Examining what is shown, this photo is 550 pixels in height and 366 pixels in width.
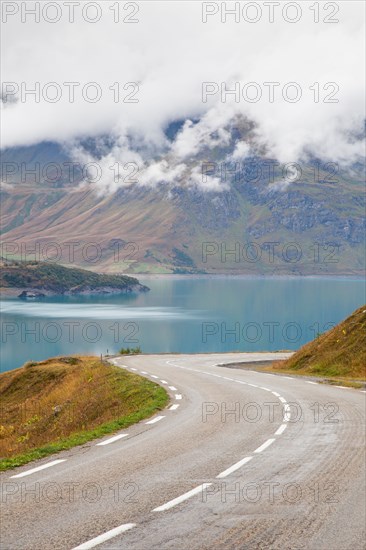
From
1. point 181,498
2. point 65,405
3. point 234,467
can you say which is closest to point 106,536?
point 181,498

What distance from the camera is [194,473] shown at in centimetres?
1261

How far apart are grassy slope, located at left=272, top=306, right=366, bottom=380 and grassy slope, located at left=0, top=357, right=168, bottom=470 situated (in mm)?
13337

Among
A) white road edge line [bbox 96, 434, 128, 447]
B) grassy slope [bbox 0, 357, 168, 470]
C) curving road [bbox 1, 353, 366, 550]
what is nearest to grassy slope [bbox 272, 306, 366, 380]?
grassy slope [bbox 0, 357, 168, 470]

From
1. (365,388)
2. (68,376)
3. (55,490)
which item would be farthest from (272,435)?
(68,376)

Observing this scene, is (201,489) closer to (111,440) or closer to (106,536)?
(106,536)

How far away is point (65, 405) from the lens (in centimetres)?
3406

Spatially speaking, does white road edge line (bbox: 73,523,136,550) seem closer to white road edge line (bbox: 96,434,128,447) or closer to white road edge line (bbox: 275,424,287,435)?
white road edge line (bbox: 96,434,128,447)

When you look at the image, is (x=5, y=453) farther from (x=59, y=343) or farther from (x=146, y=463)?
(x=59, y=343)

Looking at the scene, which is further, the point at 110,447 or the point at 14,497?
the point at 110,447

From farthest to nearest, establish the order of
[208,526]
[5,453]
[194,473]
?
[5,453] < [194,473] < [208,526]

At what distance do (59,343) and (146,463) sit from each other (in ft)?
414

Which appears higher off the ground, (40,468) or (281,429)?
(40,468)

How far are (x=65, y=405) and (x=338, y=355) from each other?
1981cm

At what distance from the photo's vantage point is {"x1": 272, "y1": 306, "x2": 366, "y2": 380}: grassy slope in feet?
132
